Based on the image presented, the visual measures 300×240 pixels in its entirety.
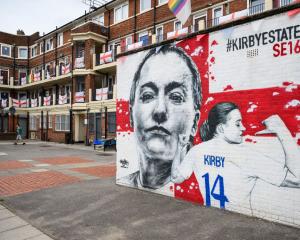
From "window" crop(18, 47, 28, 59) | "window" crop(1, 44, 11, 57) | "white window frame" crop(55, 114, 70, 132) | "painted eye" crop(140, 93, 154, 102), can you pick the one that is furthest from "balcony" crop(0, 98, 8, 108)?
"painted eye" crop(140, 93, 154, 102)

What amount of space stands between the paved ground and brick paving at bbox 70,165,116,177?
1.54 m

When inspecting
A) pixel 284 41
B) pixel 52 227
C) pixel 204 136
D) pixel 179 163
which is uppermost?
pixel 284 41

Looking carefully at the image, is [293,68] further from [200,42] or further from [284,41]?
[200,42]

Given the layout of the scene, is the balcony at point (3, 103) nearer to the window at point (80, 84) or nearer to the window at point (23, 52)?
the window at point (23, 52)

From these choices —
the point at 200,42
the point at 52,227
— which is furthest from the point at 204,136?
the point at 52,227

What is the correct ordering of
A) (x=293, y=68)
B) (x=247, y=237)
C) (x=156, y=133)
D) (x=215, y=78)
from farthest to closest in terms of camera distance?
(x=156, y=133) < (x=215, y=78) < (x=293, y=68) < (x=247, y=237)

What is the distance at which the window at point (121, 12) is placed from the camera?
25.0m

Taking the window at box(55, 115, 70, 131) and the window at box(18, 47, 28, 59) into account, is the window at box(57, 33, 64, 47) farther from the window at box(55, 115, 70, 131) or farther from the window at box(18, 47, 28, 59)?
the window at box(18, 47, 28, 59)

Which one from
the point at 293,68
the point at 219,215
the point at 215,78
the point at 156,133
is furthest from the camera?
the point at 156,133

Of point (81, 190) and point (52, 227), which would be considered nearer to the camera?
point (52, 227)

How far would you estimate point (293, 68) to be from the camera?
5777 millimetres

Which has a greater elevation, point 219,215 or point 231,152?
point 231,152

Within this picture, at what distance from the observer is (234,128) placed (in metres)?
6.70

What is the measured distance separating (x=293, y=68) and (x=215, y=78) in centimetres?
181
